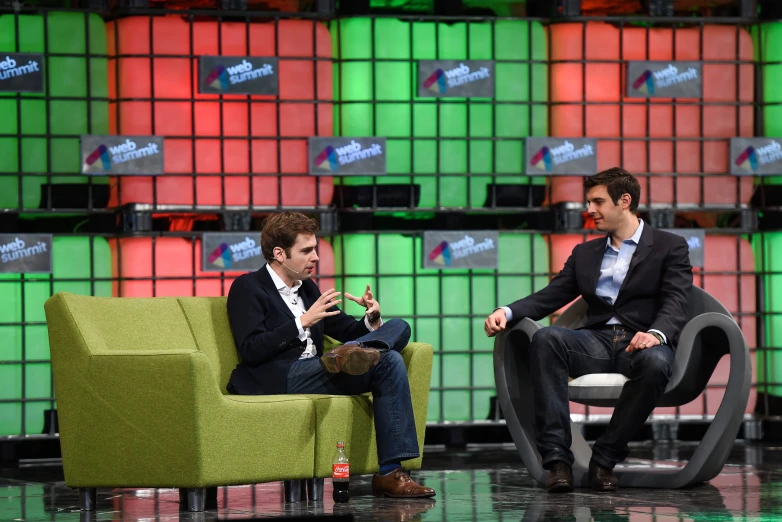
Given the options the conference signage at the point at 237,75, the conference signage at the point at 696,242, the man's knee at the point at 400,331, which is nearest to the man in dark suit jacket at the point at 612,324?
the man's knee at the point at 400,331

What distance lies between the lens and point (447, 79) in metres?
7.16

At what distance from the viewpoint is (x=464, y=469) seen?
20.0ft

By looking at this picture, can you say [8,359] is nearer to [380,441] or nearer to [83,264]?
[83,264]

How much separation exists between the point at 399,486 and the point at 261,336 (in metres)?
0.79

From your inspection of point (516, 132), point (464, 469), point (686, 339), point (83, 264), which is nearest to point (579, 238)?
point (516, 132)

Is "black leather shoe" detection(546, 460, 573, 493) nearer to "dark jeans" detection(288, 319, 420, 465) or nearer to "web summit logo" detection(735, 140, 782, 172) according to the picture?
"dark jeans" detection(288, 319, 420, 465)

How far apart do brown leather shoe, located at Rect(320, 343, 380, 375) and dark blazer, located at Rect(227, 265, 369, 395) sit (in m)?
0.20

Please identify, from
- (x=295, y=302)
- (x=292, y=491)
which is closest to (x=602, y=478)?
(x=292, y=491)

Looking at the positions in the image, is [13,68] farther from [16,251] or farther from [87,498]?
[87,498]

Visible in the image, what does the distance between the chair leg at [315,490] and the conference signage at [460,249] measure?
8.26 ft

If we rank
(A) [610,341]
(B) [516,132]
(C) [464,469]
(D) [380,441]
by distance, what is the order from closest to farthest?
(D) [380,441] → (A) [610,341] → (C) [464,469] → (B) [516,132]

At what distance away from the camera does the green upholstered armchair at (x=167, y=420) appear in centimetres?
441

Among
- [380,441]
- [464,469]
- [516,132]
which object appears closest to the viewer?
[380,441]

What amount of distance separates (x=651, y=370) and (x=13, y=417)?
12.1ft
